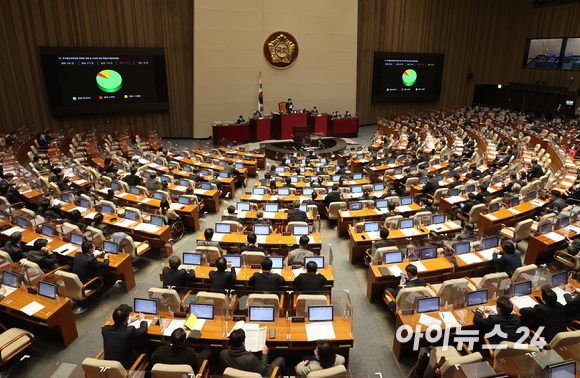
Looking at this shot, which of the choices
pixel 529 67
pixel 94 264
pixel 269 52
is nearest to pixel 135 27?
pixel 269 52

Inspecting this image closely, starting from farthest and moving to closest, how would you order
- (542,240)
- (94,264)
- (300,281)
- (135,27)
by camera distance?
(135,27), (542,240), (94,264), (300,281)

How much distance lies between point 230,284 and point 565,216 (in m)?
7.38

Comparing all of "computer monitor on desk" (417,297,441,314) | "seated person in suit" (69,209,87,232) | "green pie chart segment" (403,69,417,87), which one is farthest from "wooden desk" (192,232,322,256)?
"green pie chart segment" (403,69,417,87)

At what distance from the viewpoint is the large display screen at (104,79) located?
59.1 feet

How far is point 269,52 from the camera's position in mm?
21719

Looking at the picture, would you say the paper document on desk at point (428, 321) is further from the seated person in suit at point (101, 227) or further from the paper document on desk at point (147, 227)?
the seated person in suit at point (101, 227)

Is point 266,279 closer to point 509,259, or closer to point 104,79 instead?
point 509,259

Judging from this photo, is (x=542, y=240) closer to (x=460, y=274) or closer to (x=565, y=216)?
(x=565, y=216)

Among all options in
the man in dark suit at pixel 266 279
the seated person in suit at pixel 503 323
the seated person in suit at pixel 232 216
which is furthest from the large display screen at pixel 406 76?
the seated person in suit at pixel 503 323

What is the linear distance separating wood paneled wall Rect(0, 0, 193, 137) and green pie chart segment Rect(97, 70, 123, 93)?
1.40 meters

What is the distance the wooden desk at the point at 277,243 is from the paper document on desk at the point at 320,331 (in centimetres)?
257

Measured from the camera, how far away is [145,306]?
544 cm

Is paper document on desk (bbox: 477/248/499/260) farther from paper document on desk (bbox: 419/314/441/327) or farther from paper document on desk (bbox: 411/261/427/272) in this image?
paper document on desk (bbox: 419/314/441/327)

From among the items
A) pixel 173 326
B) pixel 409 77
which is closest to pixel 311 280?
pixel 173 326
